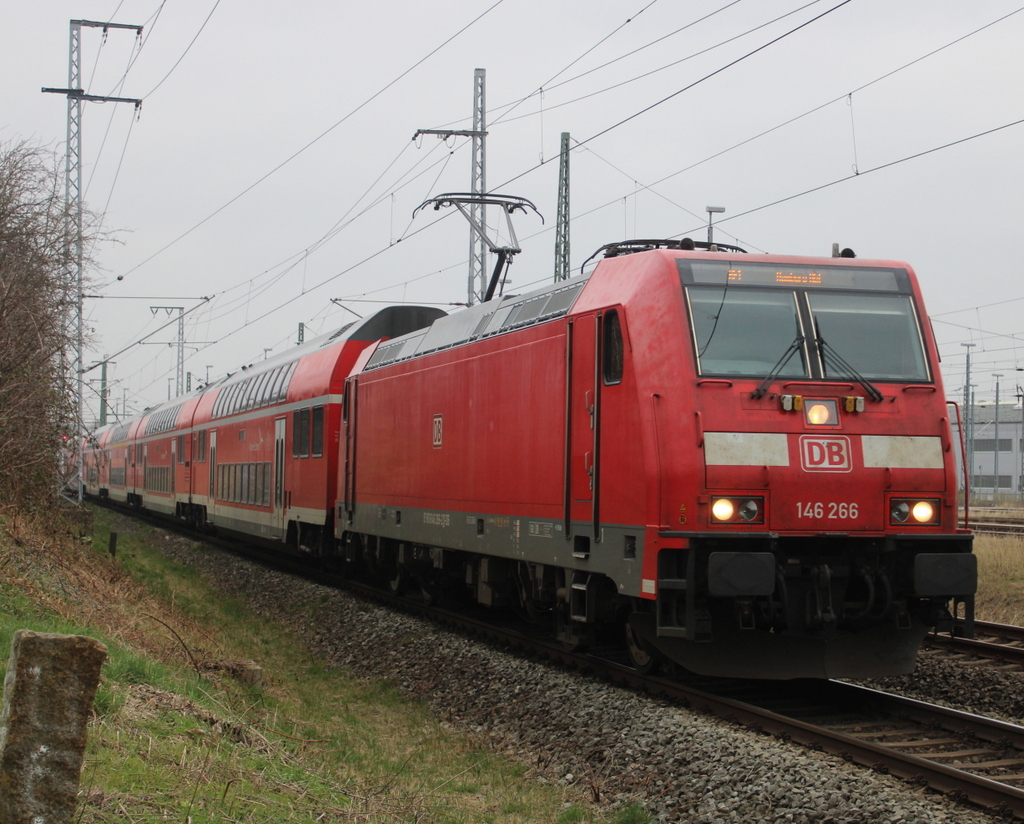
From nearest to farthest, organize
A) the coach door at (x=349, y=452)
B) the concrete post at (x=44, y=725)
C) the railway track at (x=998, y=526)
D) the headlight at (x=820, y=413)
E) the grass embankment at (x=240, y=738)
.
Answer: the concrete post at (x=44, y=725), the grass embankment at (x=240, y=738), the headlight at (x=820, y=413), the coach door at (x=349, y=452), the railway track at (x=998, y=526)

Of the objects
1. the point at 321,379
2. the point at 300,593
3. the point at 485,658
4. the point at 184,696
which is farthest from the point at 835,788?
the point at 321,379

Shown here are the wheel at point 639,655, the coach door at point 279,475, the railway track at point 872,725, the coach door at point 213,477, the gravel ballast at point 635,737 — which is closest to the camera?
the gravel ballast at point 635,737

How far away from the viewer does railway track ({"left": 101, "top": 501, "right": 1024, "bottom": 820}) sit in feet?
19.9

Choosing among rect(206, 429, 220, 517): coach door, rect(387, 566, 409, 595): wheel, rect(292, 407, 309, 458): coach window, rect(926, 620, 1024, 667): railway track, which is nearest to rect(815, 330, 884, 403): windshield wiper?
rect(926, 620, 1024, 667): railway track

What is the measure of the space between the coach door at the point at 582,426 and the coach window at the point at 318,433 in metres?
8.73

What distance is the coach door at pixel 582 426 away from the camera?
28.7 ft

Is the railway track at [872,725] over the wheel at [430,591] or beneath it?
beneath

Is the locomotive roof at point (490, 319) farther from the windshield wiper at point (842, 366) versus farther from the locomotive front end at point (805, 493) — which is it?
the windshield wiper at point (842, 366)

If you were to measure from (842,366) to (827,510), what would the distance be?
1145mm

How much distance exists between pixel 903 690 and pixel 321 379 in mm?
11021

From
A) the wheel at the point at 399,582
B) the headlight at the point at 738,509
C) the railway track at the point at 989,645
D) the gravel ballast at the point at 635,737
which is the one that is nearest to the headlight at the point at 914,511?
the headlight at the point at 738,509

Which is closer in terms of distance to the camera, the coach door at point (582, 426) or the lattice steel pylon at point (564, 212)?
the coach door at point (582, 426)

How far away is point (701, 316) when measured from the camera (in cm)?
819

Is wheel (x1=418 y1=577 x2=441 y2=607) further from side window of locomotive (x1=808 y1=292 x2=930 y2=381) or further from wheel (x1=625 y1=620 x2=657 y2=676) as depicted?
side window of locomotive (x1=808 y1=292 x2=930 y2=381)
